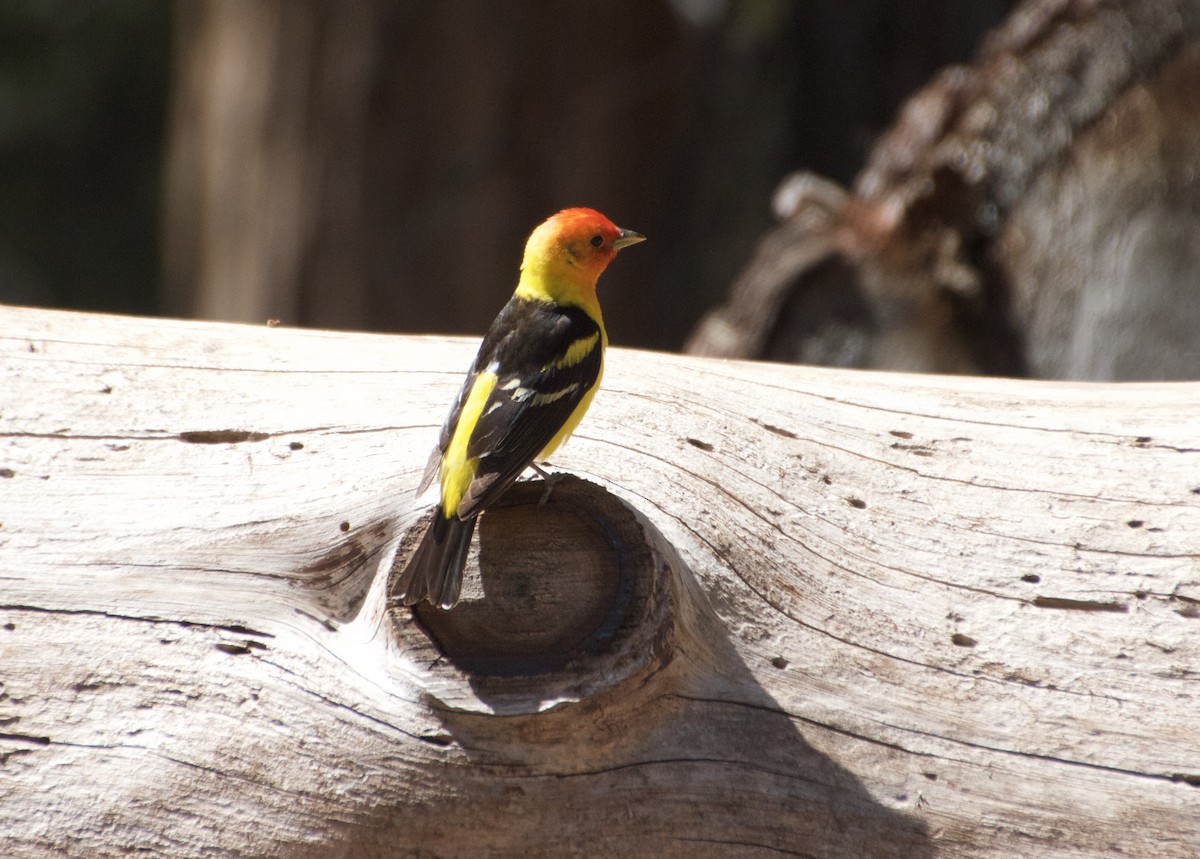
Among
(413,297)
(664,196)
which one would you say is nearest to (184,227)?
(413,297)

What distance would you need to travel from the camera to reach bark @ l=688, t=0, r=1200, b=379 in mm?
5027

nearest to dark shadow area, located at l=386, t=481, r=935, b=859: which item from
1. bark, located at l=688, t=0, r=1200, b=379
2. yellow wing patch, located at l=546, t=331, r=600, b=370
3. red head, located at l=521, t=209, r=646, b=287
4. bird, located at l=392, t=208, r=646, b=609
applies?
bird, located at l=392, t=208, r=646, b=609

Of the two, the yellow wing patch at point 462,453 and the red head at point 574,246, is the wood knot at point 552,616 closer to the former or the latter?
the yellow wing patch at point 462,453

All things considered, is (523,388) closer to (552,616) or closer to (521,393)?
(521,393)

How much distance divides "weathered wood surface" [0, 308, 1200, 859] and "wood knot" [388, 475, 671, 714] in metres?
0.01

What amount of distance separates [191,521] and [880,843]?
71.1 inches

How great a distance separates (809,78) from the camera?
24.3 ft

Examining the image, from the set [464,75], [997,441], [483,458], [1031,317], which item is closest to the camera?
[483,458]

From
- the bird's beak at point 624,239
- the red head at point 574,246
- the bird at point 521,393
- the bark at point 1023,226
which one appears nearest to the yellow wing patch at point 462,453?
the bird at point 521,393

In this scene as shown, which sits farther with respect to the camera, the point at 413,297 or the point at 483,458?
the point at 413,297

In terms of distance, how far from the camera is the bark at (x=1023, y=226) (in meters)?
5.03

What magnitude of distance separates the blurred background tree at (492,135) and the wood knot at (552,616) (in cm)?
491

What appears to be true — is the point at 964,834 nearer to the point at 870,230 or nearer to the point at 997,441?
the point at 997,441

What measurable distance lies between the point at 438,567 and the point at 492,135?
212 inches
